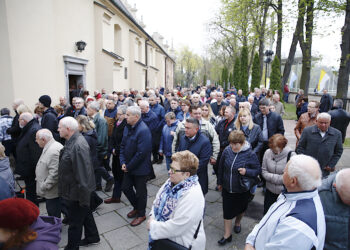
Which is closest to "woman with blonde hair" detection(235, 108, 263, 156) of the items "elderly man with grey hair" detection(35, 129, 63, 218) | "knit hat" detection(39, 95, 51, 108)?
"elderly man with grey hair" detection(35, 129, 63, 218)

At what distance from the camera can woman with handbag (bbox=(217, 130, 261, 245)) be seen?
3.46 m

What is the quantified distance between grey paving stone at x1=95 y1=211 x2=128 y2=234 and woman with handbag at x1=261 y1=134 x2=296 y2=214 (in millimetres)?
2499

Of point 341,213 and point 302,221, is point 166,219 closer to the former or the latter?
point 302,221

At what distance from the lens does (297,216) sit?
1.75 meters

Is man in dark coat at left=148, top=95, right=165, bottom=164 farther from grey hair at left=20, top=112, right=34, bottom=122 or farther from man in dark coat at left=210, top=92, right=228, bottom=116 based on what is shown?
grey hair at left=20, top=112, right=34, bottom=122

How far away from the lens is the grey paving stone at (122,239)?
359 cm

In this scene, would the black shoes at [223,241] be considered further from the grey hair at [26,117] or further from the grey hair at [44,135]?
the grey hair at [26,117]

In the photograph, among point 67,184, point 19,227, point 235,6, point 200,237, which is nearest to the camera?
point 19,227

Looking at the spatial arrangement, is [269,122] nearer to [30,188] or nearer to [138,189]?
[138,189]

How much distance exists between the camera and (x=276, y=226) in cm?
186

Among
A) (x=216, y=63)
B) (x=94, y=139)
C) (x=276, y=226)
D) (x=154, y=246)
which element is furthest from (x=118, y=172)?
(x=216, y=63)

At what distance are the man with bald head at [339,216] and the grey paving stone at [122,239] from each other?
2.62 metres

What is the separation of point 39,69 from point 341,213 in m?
9.48

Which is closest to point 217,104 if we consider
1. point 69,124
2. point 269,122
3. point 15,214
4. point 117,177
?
point 269,122
